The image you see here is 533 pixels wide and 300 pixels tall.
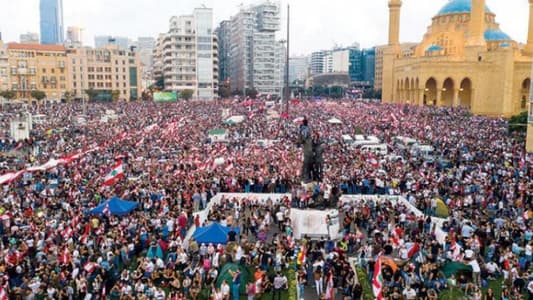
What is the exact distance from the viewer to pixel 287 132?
39719mm

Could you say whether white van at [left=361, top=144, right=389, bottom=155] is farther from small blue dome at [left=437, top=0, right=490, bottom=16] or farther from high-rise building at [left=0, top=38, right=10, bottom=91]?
high-rise building at [left=0, top=38, right=10, bottom=91]

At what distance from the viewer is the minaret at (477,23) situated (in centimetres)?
6925

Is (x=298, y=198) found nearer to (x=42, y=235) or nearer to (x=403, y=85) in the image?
(x=42, y=235)

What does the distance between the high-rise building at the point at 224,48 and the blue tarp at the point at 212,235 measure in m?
128

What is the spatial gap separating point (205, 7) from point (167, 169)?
85.0 metres

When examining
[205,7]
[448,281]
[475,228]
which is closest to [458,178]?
[475,228]

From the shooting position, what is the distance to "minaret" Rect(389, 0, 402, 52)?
8538cm

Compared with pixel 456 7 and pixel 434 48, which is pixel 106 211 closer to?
pixel 434 48

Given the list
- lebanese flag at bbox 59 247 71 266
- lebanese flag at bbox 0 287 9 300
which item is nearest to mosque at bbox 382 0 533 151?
lebanese flag at bbox 59 247 71 266

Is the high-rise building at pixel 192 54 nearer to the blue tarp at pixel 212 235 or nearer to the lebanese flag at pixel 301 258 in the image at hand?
the blue tarp at pixel 212 235

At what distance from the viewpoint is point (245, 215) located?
66.4ft

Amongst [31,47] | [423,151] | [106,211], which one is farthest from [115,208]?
[31,47]

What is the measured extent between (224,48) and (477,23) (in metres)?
92.5

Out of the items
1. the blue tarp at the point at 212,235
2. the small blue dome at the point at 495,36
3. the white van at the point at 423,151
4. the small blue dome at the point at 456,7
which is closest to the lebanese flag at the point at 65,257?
the blue tarp at the point at 212,235
